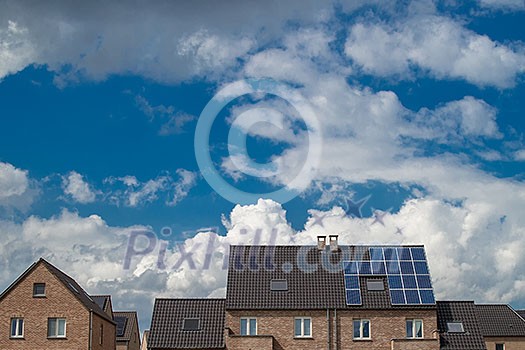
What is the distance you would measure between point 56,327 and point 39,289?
8.96 feet

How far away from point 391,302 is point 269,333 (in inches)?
317

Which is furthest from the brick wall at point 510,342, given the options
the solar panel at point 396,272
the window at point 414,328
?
the window at point 414,328

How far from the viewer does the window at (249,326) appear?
5038 centimetres

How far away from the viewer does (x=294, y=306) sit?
167 ft

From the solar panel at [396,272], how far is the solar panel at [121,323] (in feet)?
100

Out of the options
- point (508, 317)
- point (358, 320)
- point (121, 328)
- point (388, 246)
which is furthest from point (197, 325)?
point (508, 317)

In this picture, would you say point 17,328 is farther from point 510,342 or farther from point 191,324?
point 510,342

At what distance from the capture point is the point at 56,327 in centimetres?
5181

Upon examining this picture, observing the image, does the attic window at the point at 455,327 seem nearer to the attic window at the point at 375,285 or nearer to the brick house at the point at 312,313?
the brick house at the point at 312,313

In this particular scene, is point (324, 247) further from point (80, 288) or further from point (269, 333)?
point (80, 288)

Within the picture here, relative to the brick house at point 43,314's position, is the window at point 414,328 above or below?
below

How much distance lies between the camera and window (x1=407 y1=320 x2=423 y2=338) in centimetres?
5038

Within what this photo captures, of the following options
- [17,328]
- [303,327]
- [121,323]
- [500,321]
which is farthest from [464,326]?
[121,323]

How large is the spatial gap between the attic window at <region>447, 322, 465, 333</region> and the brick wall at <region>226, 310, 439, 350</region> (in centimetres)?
164
